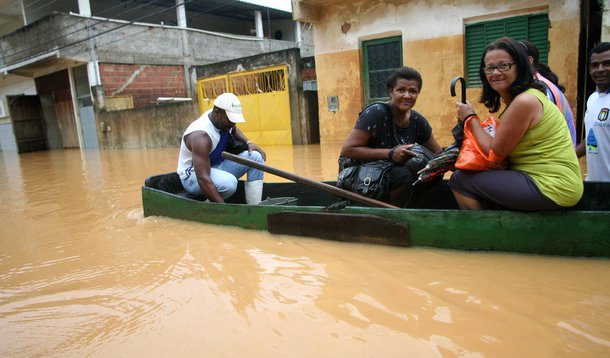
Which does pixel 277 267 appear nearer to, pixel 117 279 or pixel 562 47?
pixel 117 279

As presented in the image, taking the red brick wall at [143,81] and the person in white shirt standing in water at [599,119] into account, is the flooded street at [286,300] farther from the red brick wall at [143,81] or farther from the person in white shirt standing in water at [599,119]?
the red brick wall at [143,81]

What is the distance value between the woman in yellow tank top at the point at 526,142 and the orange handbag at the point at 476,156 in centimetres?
4

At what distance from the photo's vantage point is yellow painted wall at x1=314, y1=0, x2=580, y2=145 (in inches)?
287

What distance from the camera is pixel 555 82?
3.46 m

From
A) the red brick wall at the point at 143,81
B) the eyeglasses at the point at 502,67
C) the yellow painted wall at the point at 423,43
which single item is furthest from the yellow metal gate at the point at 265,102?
the eyeglasses at the point at 502,67

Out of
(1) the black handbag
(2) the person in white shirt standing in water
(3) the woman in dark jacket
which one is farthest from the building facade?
(1) the black handbag

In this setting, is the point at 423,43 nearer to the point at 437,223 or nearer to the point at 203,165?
the point at 203,165

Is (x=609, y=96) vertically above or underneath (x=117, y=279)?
above

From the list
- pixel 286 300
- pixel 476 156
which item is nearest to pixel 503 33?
pixel 476 156

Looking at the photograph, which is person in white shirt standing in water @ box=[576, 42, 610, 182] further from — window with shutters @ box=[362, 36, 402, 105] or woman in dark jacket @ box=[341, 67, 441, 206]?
window with shutters @ box=[362, 36, 402, 105]

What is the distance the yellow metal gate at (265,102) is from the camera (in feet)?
37.9

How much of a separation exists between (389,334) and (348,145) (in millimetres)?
1726

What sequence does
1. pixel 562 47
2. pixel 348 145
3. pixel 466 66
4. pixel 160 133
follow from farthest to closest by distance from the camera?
pixel 160 133 → pixel 466 66 → pixel 562 47 → pixel 348 145

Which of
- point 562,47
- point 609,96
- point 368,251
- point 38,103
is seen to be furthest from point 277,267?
point 38,103
